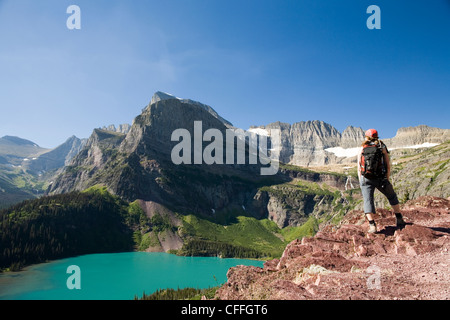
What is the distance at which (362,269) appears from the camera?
833 cm

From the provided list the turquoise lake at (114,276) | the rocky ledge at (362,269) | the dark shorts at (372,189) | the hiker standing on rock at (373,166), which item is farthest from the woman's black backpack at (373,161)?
the turquoise lake at (114,276)

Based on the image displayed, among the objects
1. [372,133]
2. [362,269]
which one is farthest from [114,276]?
[372,133]

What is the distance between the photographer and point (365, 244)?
10359 millimetres

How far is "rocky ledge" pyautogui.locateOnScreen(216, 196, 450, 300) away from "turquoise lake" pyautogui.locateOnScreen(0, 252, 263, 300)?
8396 cm

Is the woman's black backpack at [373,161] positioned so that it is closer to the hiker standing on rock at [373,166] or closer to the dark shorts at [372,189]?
the hiker standing on rock at [373,166]

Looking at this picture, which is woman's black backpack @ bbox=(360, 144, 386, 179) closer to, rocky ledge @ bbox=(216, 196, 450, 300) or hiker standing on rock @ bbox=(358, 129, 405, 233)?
hiker standing on rock @ bbox=(358, 129, 405, 233)

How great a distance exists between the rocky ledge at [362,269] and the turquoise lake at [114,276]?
8396 cm

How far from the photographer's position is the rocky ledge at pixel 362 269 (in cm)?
664

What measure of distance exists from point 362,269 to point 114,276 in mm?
142359

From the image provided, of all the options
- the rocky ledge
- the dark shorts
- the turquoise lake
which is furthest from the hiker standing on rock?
the turquoise lake

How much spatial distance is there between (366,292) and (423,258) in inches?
146

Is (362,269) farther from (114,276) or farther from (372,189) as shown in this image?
(114,276)

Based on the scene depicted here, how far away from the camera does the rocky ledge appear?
664cm
